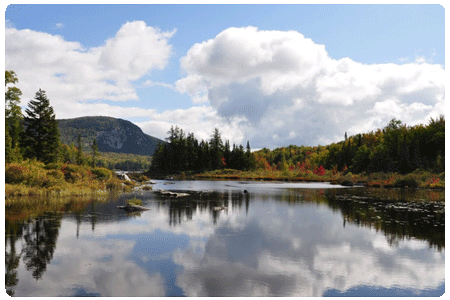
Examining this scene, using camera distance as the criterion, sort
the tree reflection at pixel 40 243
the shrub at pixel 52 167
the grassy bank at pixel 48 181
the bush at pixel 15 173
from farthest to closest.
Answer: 1. the shrub at pixel 52 167
2. the bush at pixel 15 173
3. the grassy bank at pixel 48 181
4. the tree reflection at pixel 40 243

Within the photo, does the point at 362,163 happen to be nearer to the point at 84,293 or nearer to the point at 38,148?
the point at 38,148

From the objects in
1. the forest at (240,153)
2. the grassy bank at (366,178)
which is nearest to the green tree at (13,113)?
the forest at (240,153)

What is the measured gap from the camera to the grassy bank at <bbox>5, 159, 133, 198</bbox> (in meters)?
33.7

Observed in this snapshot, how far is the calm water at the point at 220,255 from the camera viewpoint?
1124 centimetres

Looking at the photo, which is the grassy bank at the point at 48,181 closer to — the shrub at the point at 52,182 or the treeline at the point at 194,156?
the shrub at the point at 52,182

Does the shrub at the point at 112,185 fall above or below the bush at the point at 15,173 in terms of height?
below

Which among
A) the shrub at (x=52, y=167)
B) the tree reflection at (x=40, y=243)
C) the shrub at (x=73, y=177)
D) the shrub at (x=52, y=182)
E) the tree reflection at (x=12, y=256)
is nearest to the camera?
the tree reflection at (x=12, y=256)

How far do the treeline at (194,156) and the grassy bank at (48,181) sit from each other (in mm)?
80533

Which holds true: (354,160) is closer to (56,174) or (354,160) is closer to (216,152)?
(216,152)

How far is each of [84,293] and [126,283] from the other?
138 centimetres

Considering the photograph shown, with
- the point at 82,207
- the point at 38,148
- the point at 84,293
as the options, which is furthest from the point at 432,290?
the point at 38,148

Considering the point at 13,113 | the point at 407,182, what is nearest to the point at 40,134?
the point at 13,113

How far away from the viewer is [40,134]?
53.3 meters

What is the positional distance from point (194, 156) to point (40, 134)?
77.9 m
